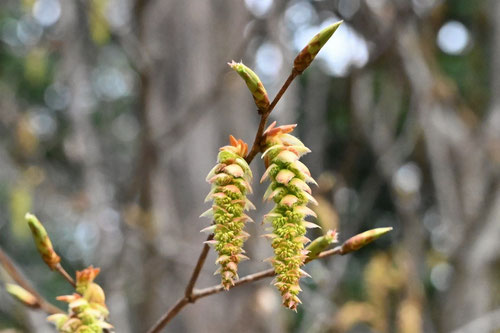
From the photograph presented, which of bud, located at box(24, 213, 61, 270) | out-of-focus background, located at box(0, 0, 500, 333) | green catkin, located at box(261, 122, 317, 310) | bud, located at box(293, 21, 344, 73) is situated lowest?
green catkin, located at box(261, 122, 317, 310)

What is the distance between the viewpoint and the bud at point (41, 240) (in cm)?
94

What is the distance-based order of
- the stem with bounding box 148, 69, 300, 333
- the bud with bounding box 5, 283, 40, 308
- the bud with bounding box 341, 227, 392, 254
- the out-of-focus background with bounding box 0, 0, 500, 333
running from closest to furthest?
the stem with bounding box 148, 69, 300, 333 < the bud with bounding box 341, 227, 392, 254 < the bud with bounding box 5, 283, 40, 308 < the out-of-focus background with bounding box 0, 0, 500, 333

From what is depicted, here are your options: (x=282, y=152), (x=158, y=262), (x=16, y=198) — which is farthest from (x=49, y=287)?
(x=282, y=152)

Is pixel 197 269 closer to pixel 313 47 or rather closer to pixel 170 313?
pixel 170 313

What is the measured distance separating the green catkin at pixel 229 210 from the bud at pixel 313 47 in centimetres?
14

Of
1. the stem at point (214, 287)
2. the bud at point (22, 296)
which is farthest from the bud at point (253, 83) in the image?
the bud at point (22, 296)

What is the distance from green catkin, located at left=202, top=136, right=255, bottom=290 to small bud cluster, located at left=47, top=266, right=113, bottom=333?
26cm

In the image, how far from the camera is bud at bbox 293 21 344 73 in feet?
2.48

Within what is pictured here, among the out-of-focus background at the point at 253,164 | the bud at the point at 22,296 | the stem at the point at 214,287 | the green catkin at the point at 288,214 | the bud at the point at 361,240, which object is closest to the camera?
the green catkin at the point at 288,214

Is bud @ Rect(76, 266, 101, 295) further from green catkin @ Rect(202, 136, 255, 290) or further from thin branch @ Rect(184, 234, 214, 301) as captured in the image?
green catkin @ Rect(202, 136, 255, 290)

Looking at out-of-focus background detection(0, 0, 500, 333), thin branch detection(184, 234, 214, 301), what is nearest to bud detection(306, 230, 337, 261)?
thin branch detection(184, 234, 214, 301)

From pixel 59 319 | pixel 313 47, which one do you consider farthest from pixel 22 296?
pixel 313 47

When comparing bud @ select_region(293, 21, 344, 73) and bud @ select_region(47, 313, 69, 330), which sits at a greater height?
bud @ select_region(293, 21, 344, 73)

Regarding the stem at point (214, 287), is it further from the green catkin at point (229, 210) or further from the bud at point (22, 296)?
the bud at point (22, 296)
